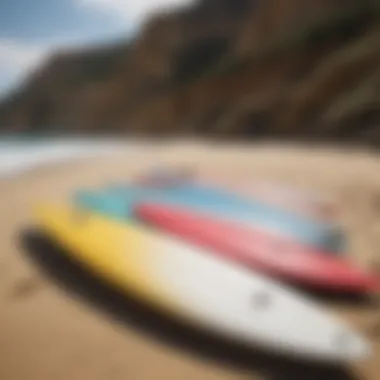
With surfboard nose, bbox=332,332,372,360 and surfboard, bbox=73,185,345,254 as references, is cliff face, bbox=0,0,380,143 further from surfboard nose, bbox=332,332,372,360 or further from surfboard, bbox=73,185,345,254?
surfboard nose, bbox=332,332,372,360

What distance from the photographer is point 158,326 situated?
112 centimetres

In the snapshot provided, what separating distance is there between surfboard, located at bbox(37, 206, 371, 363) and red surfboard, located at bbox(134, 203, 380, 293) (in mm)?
19

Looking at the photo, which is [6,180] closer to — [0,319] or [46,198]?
[46,198]

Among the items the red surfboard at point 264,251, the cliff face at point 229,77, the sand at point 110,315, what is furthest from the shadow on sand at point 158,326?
the cliff face at point 229,77

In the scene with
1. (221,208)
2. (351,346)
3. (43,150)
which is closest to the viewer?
(351,346)

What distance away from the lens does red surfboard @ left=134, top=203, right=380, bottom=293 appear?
110 cm

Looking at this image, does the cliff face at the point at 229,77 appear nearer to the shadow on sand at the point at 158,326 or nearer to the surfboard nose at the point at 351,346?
the shadow on sand at the point at 158,326

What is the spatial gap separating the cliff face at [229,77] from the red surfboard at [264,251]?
161 millimetres

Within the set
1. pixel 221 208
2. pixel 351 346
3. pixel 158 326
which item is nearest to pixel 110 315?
pixel 158 326

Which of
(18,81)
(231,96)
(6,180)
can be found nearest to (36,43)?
(18,81)

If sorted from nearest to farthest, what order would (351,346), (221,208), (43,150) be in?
1. (351,346)
2. (221,208)
3. (43,150)

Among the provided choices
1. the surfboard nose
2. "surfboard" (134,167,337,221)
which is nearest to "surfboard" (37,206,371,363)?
the surfboard nose

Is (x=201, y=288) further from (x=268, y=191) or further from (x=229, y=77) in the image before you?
(x=229, y=77)

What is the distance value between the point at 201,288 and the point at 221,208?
15cm
